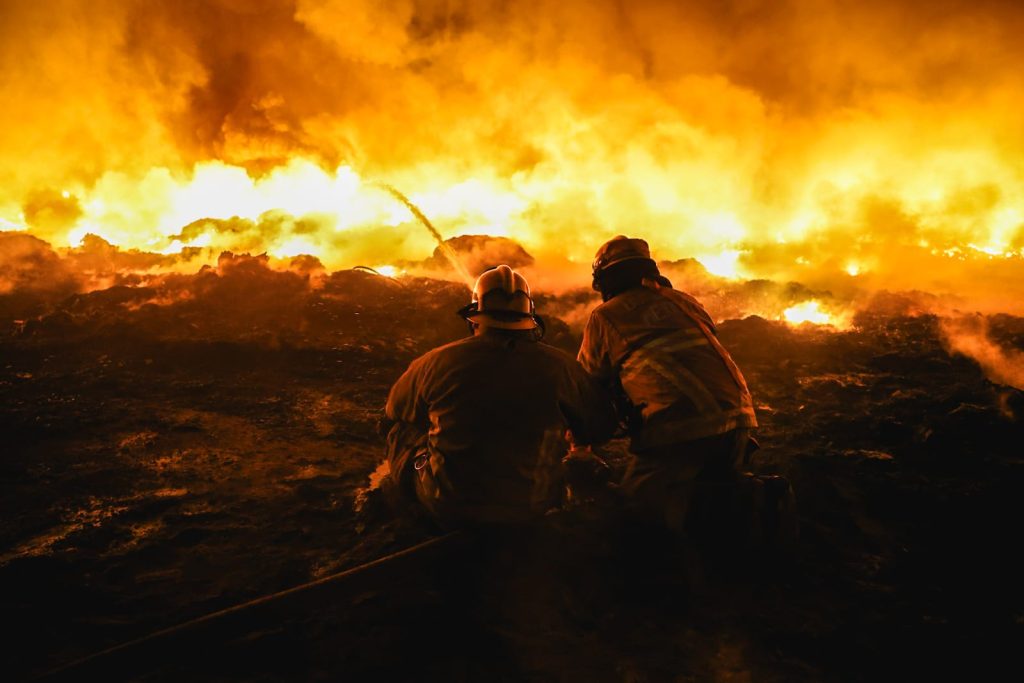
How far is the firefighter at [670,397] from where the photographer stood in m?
3.05

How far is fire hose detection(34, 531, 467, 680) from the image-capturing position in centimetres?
191

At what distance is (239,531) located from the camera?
3455 millimetres

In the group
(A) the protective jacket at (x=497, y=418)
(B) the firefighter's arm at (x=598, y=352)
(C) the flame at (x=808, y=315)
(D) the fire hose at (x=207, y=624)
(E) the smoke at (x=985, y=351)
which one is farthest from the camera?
(C) the flame at (x=808, y=315)

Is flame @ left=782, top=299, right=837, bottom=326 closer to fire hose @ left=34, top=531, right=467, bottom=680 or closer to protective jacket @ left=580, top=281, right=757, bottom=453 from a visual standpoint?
protective jacket @ left=580, top=281, right=757, bottom=453

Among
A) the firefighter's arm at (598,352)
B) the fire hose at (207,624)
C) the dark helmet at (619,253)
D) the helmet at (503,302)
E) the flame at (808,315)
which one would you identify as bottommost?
the fire hose at (207,624)

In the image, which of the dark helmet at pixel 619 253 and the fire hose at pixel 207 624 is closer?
the fire hose at pixel 207 624

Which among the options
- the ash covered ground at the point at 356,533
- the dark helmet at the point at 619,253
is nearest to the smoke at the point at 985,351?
the ash covered ground at the point at 356,533

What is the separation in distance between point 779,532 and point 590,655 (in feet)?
4.45

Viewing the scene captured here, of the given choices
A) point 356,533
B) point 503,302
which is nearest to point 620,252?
point 503,302

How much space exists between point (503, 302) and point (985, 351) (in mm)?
10916

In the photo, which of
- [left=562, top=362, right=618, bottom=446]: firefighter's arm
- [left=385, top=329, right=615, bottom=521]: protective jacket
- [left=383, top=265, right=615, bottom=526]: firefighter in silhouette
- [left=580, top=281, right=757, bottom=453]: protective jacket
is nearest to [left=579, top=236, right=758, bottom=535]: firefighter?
[left=580, top=281, right=757, bottom=453]: protective jacket

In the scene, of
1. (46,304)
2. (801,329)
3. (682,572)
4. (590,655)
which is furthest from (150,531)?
(46,304)

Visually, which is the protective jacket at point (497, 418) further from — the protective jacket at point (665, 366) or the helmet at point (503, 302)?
the protective jacket at point (665, 366)

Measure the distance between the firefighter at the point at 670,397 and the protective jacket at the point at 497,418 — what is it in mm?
454
